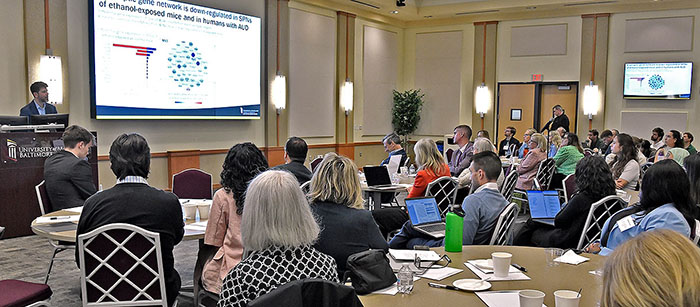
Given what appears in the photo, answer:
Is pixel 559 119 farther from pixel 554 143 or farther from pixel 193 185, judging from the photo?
pixel 193 185

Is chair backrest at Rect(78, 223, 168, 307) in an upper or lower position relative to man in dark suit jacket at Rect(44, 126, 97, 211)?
lower

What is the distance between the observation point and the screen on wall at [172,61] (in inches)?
305

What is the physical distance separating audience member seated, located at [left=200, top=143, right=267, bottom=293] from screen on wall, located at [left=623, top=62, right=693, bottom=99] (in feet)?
34.7

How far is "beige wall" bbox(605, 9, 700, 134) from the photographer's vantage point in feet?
36.7

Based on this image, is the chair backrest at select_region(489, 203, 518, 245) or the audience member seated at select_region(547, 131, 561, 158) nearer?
the chair backrest at select_region(489, 203, 518, 245)

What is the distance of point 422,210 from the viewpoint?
400cm

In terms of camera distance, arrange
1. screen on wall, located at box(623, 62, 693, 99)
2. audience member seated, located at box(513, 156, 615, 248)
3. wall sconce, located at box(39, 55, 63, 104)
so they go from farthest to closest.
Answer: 1. screen on wall, located at box(623, 62, 693, 99)
2. wall sconce, located at box(39, 55, 63, 104)
3. audience member seated, located at box(513, 156, 615, 248)

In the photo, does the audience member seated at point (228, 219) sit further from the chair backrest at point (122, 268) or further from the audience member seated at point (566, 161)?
the audience member seated at point (566, 161)

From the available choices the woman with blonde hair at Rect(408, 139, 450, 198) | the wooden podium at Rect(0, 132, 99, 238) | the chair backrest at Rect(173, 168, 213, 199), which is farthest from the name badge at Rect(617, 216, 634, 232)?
the wooden podium at Rect(0, 132, 99, 238)

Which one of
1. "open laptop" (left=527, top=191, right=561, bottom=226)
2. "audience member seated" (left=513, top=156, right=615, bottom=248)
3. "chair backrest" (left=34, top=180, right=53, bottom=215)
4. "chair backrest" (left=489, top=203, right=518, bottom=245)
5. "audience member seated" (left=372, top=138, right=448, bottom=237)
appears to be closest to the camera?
"chair backrest" (left=489, top=203, right=518, bottom=245)

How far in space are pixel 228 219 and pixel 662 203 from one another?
2.43 m

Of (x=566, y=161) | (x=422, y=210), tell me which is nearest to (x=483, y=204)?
(x=422, y=210)

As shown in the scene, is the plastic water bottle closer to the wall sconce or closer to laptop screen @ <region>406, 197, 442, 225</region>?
laptop screen @ <region>406, 197, 442, 225</region>

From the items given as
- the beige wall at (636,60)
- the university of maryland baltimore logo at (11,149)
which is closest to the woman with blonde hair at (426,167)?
the university of maryland baltimore logo at (11,149)
